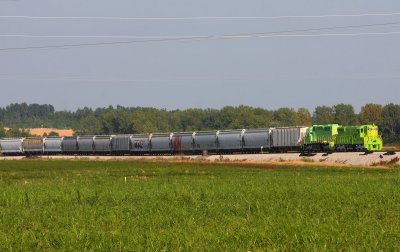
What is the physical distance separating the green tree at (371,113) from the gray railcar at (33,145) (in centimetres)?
9404

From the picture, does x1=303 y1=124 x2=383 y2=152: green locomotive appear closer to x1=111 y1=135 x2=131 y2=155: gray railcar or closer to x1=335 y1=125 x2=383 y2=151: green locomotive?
x1=335 y1=125 x2=383 y2=151: green locomotive

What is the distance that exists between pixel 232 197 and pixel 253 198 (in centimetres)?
106

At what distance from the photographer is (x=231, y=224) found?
1948 cm

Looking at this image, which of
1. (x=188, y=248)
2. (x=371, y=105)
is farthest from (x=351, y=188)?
(x=371, y=105)

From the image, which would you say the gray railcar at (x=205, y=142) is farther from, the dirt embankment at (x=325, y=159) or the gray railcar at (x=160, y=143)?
the dirt embankment at (x=325, y=159)

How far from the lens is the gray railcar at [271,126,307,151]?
8738cm

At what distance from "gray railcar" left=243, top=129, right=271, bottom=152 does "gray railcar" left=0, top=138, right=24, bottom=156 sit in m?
49.0

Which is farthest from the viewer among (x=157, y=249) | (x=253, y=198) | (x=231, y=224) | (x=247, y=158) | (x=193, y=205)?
(x=247, y=158)

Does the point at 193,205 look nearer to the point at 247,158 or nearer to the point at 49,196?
the point at 49,196

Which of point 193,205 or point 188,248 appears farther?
point 193,205

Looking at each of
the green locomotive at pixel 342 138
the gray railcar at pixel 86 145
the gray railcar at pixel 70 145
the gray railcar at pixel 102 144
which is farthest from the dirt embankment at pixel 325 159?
the gray railcar at pixel 70 145

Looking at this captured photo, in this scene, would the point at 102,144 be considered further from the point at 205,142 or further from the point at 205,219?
the point at 205,219

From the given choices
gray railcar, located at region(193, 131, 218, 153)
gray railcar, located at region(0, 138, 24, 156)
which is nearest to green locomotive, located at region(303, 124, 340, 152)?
gray railcar, located at region(193, 131, 218, 153)

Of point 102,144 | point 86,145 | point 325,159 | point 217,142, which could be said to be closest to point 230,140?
point 217,142
